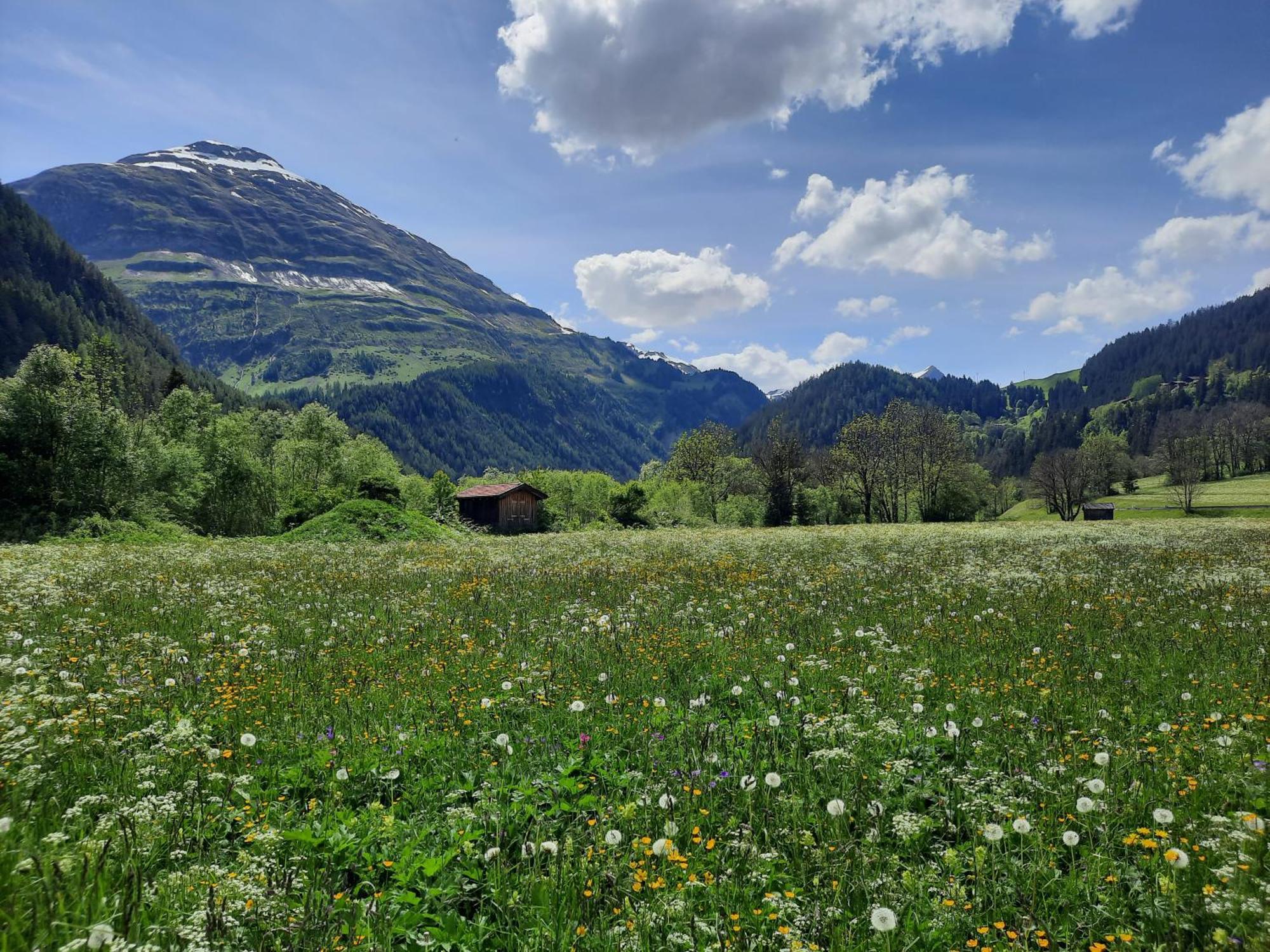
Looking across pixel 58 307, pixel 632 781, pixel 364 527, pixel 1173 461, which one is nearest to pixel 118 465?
pixel 364 527

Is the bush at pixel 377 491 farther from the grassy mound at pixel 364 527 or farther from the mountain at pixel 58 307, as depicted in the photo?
the mountain at pixel 58 307

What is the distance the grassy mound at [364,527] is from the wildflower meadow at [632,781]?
82.1ft

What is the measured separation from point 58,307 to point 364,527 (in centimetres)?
18952

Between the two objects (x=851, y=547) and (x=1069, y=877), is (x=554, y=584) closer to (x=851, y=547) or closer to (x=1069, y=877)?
(x=1069, y=877)

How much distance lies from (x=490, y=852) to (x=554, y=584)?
1220 cm

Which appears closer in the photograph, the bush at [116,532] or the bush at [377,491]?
the bush at [116,532]

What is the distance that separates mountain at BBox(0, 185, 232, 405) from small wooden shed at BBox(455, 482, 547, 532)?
98.3 metres

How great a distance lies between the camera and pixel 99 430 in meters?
33.4

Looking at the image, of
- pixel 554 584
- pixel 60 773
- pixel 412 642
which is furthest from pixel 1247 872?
pixel 554 584

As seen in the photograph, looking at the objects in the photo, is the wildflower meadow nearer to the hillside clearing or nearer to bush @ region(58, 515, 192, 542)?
bush @ region(58, 515, 192, 542)

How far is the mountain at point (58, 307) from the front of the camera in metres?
142

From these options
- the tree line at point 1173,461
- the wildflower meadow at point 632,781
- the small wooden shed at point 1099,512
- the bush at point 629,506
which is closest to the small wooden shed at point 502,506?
the bush at point 629,506

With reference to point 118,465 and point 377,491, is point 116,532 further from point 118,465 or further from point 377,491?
point 377,491

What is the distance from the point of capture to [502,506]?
7150cm
